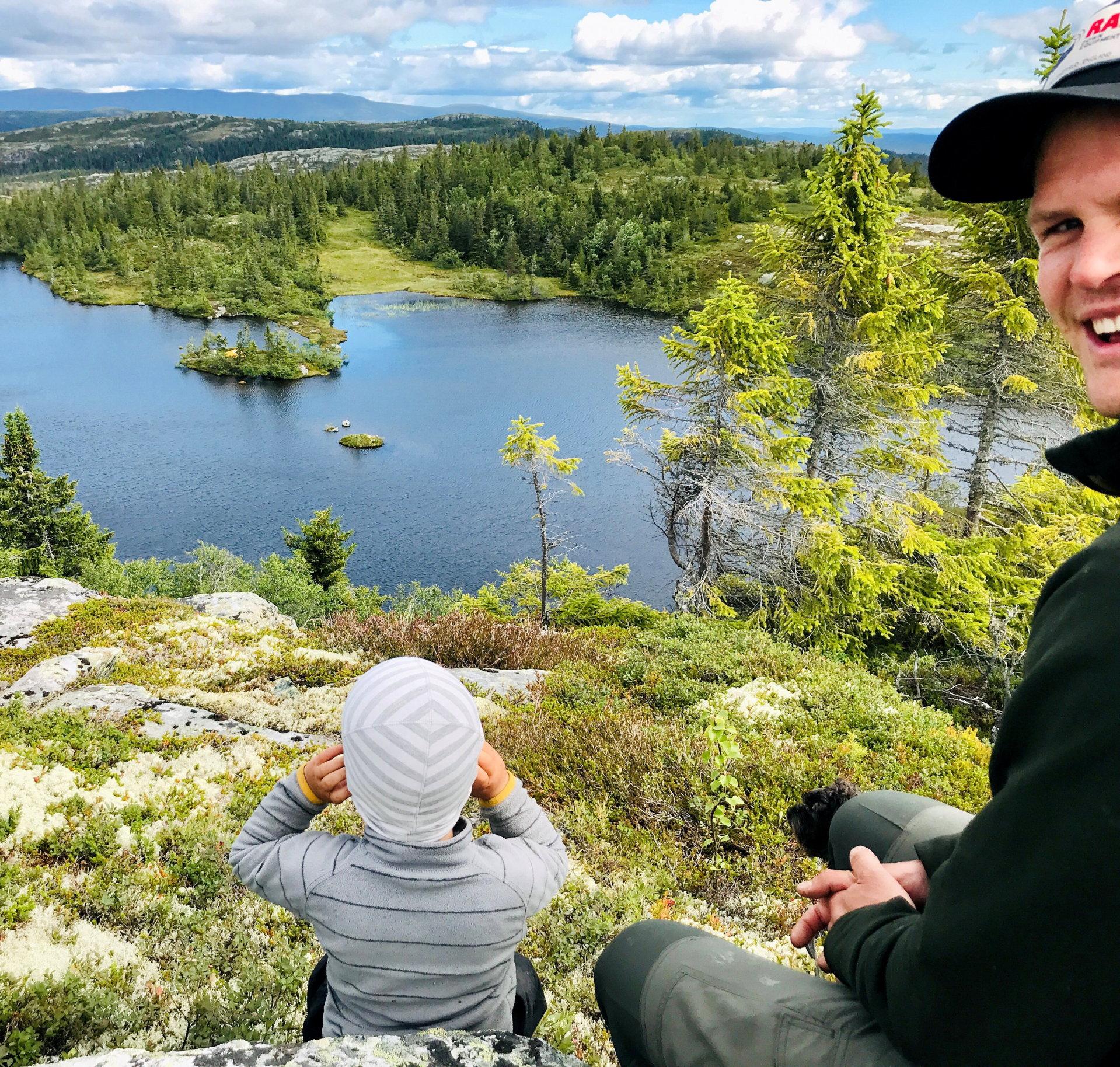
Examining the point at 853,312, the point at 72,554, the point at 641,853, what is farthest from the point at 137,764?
the point at 72,554

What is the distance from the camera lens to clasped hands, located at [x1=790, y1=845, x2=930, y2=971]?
2.04 metres

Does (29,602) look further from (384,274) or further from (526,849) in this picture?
(384,274)

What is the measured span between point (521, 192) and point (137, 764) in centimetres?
14766

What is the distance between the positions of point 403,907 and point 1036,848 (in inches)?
74.3

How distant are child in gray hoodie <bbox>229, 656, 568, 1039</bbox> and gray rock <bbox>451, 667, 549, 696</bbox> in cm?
535

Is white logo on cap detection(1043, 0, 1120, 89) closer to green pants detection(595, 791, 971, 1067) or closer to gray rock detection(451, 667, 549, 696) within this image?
green pants detection(595, 791, 971, 1067)

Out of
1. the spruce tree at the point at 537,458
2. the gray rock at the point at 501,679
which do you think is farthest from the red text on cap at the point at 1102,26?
the spruce tree at the point at 537,458

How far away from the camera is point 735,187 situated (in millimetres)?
124875

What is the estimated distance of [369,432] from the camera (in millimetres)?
56812

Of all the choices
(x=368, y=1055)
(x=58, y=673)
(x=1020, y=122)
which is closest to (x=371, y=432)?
(x=58, y=673)

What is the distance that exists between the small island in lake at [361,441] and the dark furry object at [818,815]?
175ft

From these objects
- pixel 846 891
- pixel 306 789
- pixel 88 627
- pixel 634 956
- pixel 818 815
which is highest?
pixel 846 891

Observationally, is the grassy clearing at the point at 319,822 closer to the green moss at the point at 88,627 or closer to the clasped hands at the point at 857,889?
the green moss at the point at 88,627

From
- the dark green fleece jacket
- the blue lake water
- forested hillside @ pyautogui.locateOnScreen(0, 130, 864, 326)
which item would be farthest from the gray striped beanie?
forested hillside @ pyautogui.locateOnScreen(0, 130, 864, 326)
